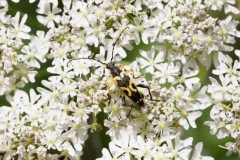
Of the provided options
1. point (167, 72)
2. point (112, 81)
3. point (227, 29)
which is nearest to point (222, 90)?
point (167, 72)

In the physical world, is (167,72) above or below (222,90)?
above

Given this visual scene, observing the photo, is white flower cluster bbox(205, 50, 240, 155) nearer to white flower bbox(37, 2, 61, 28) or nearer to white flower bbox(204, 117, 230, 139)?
white flower bbox(204, 117, 230, 139)

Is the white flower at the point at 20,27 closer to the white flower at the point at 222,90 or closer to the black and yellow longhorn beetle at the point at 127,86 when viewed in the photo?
the black and yellow longhorn beetle at the point at 127,86

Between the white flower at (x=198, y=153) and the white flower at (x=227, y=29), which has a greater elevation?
the white flower at (x=227, y=29)

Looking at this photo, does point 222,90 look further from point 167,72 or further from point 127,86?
point 127,86

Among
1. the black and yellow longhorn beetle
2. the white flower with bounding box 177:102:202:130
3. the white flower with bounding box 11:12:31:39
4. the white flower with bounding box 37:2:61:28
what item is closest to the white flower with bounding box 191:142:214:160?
the white flower with bounding box 177:102:202:130

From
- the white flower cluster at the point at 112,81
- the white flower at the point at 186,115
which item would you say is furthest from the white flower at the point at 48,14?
the white flower at the point at 186,115

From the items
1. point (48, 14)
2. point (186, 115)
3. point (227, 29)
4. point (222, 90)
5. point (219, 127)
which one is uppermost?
point (48, 14)

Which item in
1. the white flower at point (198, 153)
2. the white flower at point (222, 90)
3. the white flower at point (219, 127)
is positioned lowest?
the white flower at point (198, 153)

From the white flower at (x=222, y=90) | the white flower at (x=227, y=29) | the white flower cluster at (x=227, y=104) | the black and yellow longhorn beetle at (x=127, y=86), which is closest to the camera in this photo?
the black and yellow longhorn beetle at (x=127, y=86)

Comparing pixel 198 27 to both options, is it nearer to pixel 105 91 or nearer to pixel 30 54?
pixel 105 91
